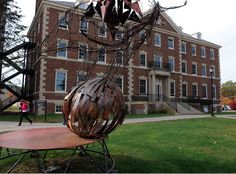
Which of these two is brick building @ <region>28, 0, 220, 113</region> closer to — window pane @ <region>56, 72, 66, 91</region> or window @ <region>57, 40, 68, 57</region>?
window pane @ <region>56, 72, 66, 91</region>

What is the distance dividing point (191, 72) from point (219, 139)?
32.9 meters

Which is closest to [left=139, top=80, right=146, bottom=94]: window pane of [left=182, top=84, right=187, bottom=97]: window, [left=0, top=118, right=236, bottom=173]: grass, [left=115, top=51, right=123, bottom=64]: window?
[left=182, top=84, right=187, bottom=97]: window

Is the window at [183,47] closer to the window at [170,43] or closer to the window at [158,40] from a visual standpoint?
the window at [170,43]

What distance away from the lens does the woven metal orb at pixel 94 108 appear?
4402 millimetres

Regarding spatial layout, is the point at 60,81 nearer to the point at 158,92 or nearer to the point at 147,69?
the point at 147,69

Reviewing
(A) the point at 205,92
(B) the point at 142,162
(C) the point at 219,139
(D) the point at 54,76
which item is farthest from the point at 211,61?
(B) the point at 142,162

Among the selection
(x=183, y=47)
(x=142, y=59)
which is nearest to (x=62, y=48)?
(x=142, y=59)

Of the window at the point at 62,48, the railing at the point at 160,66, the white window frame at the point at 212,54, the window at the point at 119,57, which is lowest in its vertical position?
the window at the point at 119,57

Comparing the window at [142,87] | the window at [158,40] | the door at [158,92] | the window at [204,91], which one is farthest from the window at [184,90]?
the window at [142,87]

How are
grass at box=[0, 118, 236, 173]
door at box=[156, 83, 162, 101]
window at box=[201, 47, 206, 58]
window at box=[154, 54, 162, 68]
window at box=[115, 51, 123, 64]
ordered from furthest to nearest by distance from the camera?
1. window at box=[201, 47, 206, 58]
2. window at box=[154, 54, 162, 68]
3. door at box=[156, 83, 162, 101]
4. grass at box=[0, 118, 236, 173]
5. window at box=[115, 51, 123, 64]

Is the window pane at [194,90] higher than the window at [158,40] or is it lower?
lower

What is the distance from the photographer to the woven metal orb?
4.40 meters

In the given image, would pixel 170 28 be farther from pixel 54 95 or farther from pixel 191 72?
pixel 54 95

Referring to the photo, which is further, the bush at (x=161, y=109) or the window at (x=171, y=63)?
the window at (x=171, y=63)
